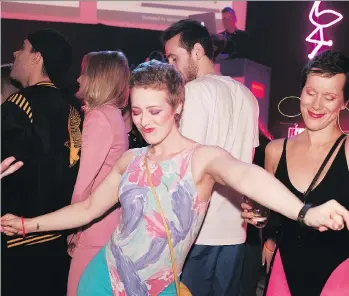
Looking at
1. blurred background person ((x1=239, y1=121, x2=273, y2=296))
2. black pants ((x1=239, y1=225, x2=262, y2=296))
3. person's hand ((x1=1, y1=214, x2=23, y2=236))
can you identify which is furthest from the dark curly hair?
black pants ((x1=239, y1=225, x2=262, y2=296))

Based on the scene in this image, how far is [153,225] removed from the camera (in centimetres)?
198

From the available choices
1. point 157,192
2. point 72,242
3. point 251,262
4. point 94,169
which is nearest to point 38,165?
point 94,169

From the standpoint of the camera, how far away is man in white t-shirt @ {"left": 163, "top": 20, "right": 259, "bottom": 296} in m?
2.71

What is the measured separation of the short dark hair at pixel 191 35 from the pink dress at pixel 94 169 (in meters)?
0.58

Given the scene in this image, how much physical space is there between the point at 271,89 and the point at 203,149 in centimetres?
631

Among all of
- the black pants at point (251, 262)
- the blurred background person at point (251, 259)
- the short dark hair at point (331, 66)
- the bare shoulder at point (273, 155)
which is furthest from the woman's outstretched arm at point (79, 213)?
the black pants at point (251, 262)

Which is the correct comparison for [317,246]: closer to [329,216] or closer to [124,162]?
[329,216]

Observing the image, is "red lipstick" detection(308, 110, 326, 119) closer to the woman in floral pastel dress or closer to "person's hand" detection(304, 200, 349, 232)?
the woman in floral pastel dress

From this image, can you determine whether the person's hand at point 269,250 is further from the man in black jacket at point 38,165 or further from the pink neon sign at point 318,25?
the pink neon sign at point 318,25

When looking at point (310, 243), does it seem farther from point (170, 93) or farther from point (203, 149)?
point (170, 93)

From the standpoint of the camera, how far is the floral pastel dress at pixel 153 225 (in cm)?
197

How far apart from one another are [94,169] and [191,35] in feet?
3.04

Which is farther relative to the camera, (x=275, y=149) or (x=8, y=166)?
(x=275, y=149)

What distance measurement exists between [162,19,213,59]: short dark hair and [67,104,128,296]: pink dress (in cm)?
58
